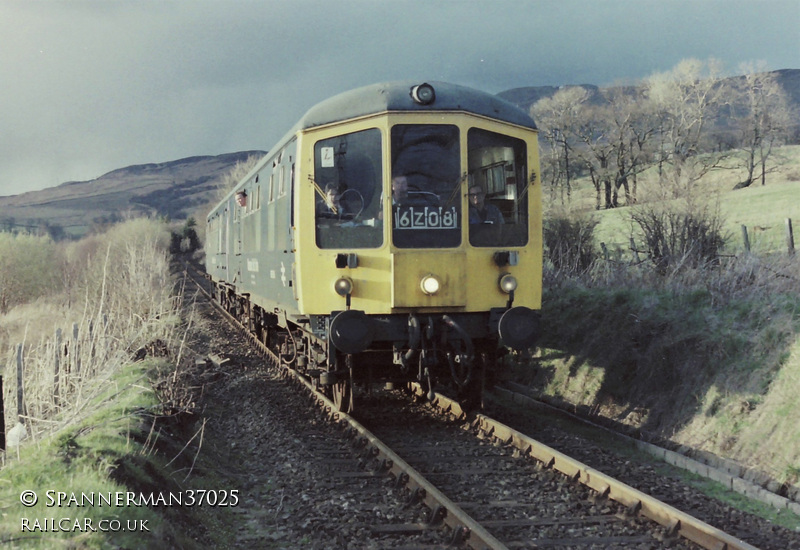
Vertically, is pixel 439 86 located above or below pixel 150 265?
above

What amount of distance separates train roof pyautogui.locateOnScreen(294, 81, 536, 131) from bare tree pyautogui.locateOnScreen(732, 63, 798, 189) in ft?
131

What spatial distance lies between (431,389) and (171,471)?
2714mm

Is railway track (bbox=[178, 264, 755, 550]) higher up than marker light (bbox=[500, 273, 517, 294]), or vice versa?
marker light (bbox=[500, 273, 517, 294])

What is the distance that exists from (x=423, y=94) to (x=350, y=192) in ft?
4.00

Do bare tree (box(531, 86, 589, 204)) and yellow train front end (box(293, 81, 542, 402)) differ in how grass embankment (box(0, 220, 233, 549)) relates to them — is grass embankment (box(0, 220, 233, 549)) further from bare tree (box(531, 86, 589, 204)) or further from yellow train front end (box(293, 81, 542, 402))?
bare tree (box(531, 86, 589, 204))

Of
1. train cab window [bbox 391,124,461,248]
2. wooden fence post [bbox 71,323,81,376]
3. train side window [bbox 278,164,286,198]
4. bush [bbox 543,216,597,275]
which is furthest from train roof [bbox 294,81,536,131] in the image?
bush [bbox 543,216,597,275]

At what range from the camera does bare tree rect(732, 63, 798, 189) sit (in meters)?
43.5

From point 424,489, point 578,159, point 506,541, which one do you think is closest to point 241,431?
point 424,489

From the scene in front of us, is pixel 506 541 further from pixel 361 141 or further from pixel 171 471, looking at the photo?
pixel 361 141

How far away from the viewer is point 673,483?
5.81 m

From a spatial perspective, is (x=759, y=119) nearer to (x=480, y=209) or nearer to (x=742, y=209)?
(x=742, y=209)

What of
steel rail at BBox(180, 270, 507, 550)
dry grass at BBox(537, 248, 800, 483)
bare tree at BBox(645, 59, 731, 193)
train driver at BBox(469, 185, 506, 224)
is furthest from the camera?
bare tree at BBox(645, 59, 731, 193)

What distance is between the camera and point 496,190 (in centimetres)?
748

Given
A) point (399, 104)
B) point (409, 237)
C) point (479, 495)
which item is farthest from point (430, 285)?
point (479, 495)
